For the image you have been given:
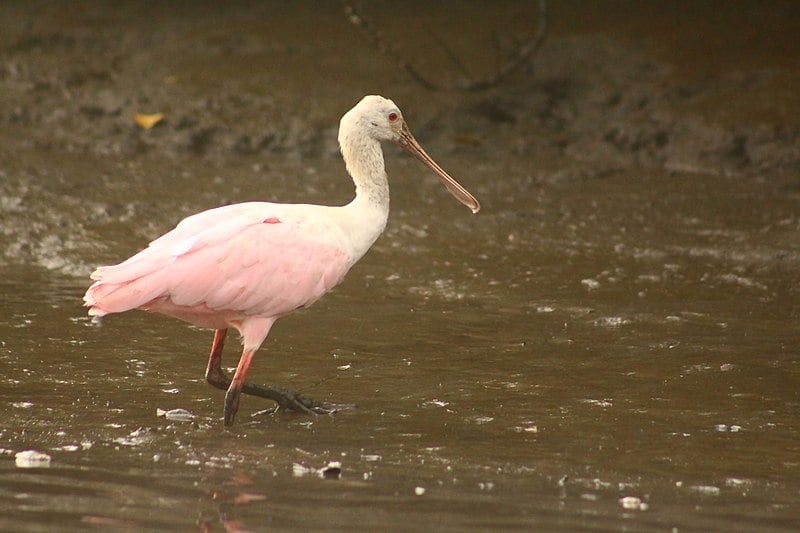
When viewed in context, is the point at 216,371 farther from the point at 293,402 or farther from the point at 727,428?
the point at 727,428

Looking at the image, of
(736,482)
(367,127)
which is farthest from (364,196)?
(736,482)

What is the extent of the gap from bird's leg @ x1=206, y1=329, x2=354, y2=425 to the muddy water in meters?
0.07

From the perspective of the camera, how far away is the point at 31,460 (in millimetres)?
5016

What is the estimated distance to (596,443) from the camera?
18.2ft

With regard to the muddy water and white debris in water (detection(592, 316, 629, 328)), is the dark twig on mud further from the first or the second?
white debris in water (detection(592, 316, 629, 328))

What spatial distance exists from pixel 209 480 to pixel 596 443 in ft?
4.98

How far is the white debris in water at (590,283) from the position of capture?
8328mm

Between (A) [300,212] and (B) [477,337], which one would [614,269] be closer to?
(B) [477,337]

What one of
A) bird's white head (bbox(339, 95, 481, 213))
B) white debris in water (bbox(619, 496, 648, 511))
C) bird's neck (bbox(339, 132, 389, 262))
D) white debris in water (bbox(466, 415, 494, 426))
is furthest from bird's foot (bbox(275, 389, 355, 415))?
white debris in water (bbox(619, 496, 648, 511))

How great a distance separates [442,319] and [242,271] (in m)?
1.83

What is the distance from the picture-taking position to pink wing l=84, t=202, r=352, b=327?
19.4 ft

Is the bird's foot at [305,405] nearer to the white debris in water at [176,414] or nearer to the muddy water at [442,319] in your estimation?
the muddy water at [442,319]

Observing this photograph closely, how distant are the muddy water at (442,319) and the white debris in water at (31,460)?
0.19 feet

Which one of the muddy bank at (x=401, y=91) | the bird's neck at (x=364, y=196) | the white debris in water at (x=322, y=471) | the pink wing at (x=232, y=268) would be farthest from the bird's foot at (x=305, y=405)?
the muddy bank at (x=401, y=91)
